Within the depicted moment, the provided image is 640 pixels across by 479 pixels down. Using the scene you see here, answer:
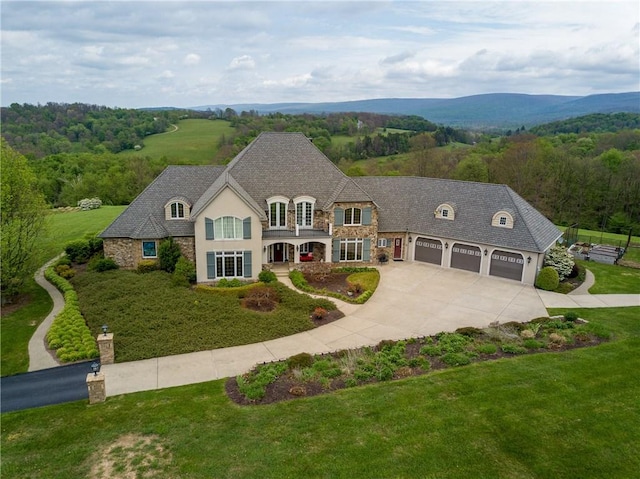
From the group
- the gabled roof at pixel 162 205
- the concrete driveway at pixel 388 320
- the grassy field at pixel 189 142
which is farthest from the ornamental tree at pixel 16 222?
the grassy field at pixel 189 142

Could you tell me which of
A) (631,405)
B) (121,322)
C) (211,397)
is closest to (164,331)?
(121,322)

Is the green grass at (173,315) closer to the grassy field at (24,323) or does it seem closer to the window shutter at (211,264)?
the window shutter at (211,264)

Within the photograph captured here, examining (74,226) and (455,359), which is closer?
(455,359)

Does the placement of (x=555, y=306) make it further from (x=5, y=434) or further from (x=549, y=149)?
(x=549, y=149)

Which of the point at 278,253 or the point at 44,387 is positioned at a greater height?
the point at 278,253

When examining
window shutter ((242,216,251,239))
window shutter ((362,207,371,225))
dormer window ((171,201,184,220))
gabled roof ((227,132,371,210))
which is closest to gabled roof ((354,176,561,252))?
window shutter ((362,207,371,225))

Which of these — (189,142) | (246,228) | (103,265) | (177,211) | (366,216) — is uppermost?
(189,142)

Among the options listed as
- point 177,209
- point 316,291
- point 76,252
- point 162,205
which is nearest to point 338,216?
point 316,291

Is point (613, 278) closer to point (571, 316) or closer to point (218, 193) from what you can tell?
point (571, 316)
